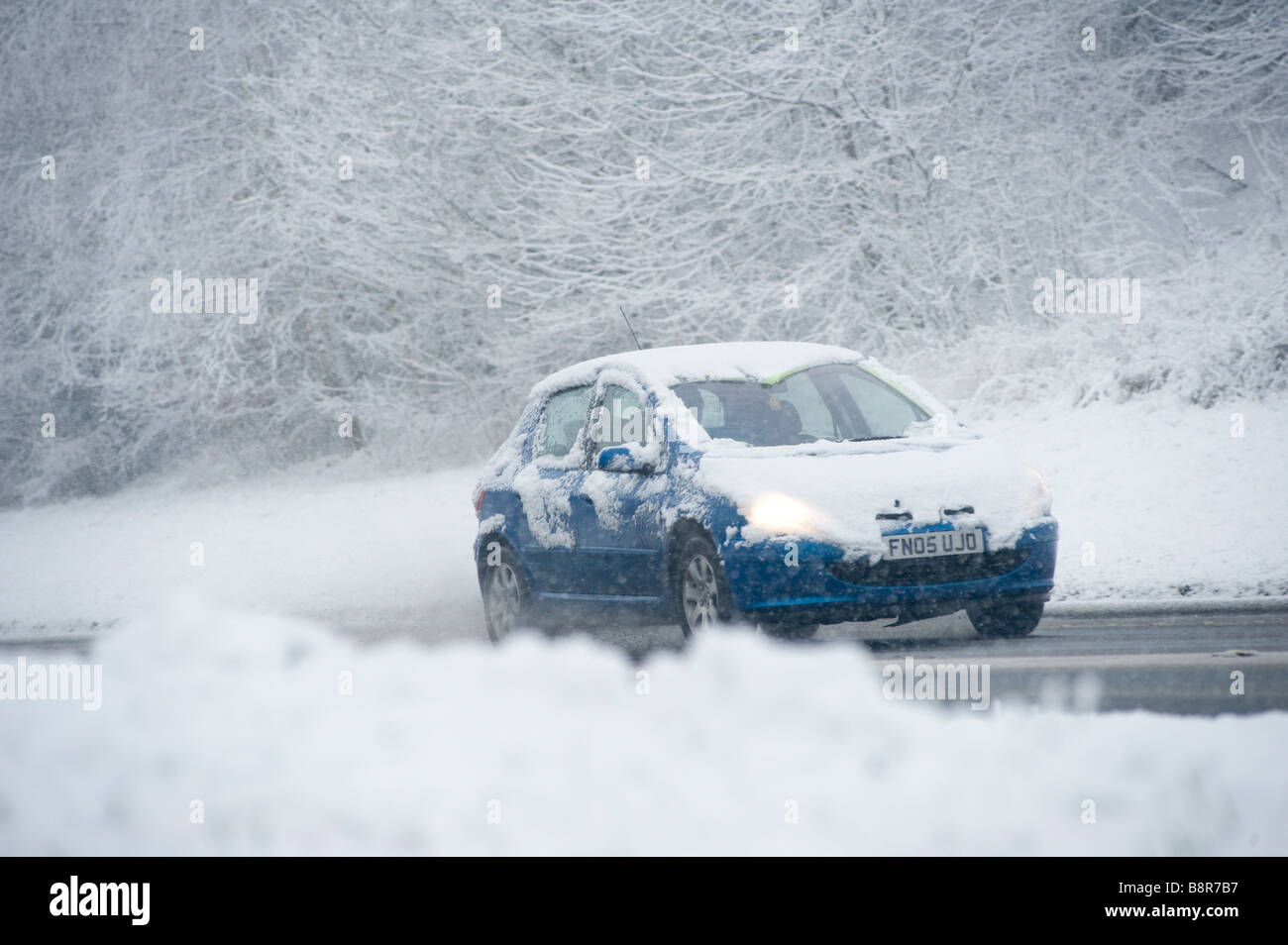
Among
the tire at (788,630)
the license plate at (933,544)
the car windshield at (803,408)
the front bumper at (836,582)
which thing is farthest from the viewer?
the car windshield at (803,408)

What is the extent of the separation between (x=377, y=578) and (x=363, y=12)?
32.6 ft

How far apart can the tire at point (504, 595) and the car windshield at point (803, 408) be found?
64.6 inches

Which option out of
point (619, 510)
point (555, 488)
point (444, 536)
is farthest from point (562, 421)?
point (444, 536)

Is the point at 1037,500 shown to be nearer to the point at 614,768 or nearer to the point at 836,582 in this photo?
the point at 836,582

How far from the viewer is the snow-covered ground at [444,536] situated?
11922 millimetres

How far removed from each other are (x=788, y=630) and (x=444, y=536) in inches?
419

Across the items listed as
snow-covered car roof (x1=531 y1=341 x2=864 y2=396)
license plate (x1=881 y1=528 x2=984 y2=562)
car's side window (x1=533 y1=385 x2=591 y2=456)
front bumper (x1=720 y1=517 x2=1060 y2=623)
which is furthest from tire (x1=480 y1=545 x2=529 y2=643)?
license plate (x1=881 y1=528 x2=984 y2=562)

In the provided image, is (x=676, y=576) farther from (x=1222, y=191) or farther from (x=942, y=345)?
(x=1222, y=191)

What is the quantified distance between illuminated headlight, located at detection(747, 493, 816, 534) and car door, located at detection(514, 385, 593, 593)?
1568 millimetres

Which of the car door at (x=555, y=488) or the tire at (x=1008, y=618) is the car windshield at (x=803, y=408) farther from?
the tire at (x=1008, y=618)

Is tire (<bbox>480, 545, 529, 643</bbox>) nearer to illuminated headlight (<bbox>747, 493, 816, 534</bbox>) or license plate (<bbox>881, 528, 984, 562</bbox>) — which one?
illuminated headlight (<bbox>747, 493, 816, 534</bbox>)

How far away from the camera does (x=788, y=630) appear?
27.3ft

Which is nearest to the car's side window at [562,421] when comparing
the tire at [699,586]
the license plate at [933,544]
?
the tire at [699,586]

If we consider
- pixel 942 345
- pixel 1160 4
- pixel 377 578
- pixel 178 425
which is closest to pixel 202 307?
pixel 178 425
